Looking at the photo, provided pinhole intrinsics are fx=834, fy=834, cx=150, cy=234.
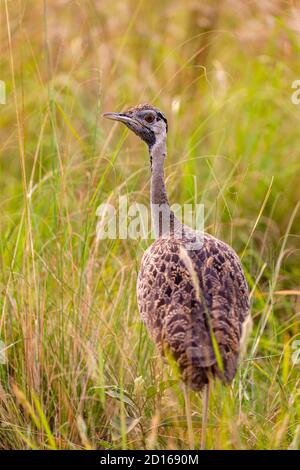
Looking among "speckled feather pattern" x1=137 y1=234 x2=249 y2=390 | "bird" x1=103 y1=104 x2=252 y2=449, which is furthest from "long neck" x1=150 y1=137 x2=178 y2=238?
"speckled feather pattern" x1=137 y1=234 x2=249 y2=390

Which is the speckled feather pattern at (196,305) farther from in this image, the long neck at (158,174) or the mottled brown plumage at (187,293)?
the long neck at (158,174)

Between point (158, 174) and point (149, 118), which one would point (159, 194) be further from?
point (149, 118)

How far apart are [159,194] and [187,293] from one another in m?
0.63

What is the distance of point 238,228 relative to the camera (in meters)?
4.87

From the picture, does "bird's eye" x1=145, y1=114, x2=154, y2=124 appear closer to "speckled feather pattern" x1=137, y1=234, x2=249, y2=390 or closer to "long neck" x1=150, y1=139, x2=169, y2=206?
Answer: "long neck" x1=150, y1=139, x2=169, y2=206

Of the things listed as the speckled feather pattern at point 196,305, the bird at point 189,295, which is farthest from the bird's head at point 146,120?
the speckled feather pattern at point 196,305

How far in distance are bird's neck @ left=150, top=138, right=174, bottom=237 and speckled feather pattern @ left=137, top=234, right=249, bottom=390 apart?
0.55 feet

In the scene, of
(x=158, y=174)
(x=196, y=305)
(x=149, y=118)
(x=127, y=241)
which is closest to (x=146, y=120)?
(x=149, y=118)

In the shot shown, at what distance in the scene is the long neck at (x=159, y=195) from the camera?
3.40 m

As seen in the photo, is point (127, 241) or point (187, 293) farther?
point (127, 241)

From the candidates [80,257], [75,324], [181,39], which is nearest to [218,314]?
[75,324]

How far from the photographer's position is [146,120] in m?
3.39

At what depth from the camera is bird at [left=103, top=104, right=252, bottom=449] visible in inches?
109
